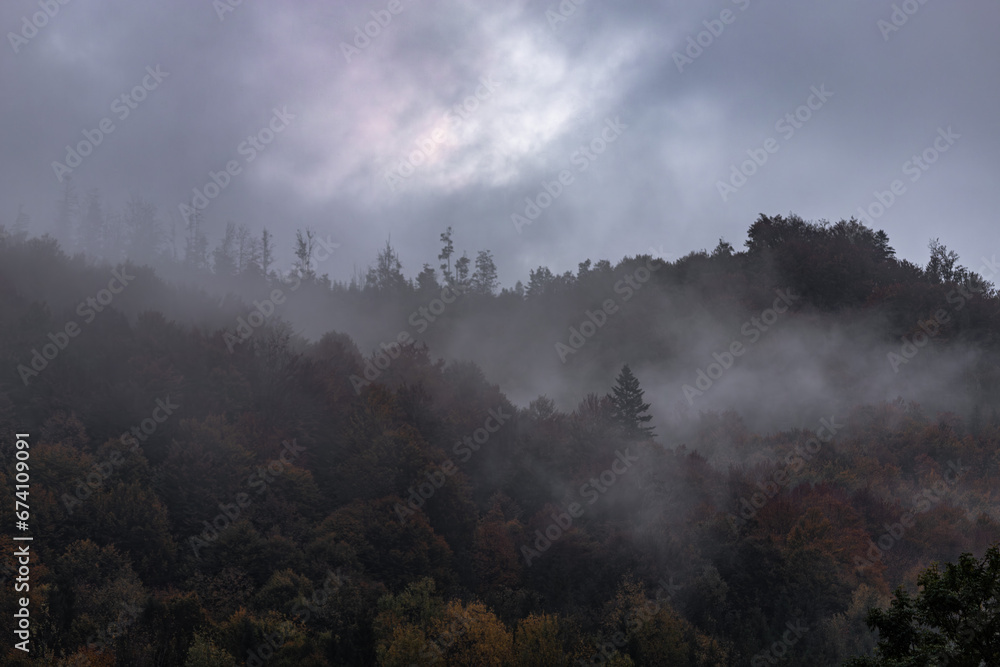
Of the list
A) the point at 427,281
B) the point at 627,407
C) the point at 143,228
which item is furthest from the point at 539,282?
the point at 143,228

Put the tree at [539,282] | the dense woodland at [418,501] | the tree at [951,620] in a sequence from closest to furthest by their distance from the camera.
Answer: the tree at [951,620] → the dense woodland at [418,501] → the tree at [539,282]

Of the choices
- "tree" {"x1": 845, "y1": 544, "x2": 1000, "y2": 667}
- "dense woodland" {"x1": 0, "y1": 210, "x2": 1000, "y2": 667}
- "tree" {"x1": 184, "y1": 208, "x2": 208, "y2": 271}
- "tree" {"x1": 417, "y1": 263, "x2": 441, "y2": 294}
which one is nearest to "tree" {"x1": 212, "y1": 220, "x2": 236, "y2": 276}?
"tree" {"x1": 184, "y1": 208, "x2": 208, "y2": 271}

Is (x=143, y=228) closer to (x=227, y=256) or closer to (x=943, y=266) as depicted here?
(x=227, y=256)

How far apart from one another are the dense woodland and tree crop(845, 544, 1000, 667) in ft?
51.5

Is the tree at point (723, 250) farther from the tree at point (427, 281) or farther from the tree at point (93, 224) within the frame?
the tree at point (93, 224)

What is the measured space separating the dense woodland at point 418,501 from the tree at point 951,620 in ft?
51.5

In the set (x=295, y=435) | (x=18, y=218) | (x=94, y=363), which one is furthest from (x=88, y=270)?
(x=18, y=218)

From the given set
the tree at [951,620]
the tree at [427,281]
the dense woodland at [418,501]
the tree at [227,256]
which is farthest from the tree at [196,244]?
the tree at [951,620]

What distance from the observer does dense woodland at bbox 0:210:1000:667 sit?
86.9 feet

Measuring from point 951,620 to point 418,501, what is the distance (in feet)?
85.5

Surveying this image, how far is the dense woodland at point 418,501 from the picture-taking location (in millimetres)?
26500

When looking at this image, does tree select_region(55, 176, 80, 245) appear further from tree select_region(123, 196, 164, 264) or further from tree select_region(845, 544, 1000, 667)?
tree select_region(845, 544, 1000, 667)

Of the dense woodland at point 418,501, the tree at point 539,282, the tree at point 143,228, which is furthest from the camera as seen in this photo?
the tree at point 143,228

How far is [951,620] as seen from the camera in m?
12.3
